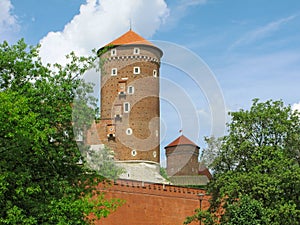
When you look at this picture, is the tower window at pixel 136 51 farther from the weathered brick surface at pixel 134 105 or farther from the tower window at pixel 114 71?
the tower window at pixel 114 71

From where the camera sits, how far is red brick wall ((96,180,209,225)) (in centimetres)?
2865

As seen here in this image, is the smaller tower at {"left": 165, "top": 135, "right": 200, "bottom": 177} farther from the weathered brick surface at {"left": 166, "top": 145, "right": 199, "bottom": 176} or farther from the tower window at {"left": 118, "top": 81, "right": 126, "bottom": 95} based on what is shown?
the tower window at {"left": 118, "top": 81, "right": 126, "bottom": 95}

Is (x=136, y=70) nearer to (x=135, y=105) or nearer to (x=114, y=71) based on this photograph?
(x=114, y=71)

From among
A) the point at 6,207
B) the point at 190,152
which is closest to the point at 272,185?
the point at 6,207

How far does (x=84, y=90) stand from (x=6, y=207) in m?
4.72

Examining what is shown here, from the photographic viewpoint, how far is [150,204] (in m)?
30.8

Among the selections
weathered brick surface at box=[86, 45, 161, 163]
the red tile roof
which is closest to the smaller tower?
weathered brick surface at box=[86, 45, 161, 163]

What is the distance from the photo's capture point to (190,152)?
66.4m

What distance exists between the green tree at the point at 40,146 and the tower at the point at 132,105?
31.8 metres

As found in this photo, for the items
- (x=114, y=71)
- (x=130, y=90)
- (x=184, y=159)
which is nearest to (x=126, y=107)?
(x=130, y=90)

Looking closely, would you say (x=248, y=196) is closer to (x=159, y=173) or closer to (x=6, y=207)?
(x=6, y=207)

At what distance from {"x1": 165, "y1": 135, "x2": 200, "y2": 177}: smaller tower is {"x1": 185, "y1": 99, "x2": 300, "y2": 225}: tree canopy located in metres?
36.2

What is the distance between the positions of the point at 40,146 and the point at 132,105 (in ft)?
117

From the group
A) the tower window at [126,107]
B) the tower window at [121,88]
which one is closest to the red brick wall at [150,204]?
the tower window at [126,107]
